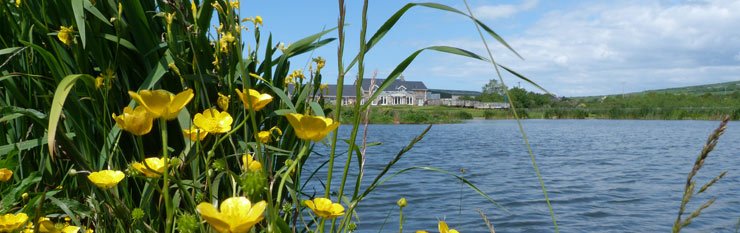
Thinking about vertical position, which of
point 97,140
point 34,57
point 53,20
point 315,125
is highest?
point 53,20

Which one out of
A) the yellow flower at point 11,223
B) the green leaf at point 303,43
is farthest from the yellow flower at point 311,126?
the green leaf at point 303,43

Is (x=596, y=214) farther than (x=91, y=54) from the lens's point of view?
Yes

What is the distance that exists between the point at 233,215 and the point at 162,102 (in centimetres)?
19

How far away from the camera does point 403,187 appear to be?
26.6 ft

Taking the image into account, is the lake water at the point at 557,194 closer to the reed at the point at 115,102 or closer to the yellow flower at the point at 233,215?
the reed at the point at 115,102

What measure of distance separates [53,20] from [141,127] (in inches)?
42.7

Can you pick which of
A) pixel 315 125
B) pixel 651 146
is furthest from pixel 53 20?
pixel 651 146

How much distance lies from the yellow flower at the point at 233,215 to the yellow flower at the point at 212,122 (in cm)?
29

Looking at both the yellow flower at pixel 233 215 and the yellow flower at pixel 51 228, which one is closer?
the yellow flower at pixel 233 215

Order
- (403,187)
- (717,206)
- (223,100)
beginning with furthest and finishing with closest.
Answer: (403,187) < (717,206) < (223,100)

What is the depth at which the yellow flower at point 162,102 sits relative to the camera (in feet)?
2.41

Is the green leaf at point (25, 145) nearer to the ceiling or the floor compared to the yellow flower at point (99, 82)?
nearer to the floor

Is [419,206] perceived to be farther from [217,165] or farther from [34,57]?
[217,165]

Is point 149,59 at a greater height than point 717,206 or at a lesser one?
greater
